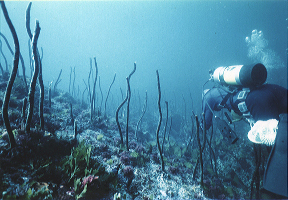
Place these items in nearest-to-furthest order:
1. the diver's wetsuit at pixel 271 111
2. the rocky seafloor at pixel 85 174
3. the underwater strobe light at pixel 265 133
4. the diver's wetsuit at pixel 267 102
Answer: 1. the diver's wetsuit at pixel 271 111
2. the underwater strobe light at pixel 265 133
3. the diver's wetsuit at pixel 267 102
4. the rocky seafloor at pixel 85 174

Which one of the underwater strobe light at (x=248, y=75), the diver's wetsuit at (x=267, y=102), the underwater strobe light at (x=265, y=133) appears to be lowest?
the underwater strobe light at (x=265, y=133)

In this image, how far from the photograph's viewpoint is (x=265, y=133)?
86.3 inches

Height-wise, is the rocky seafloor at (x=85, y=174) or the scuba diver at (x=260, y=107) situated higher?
the scuba diver at (x=260, y=107)

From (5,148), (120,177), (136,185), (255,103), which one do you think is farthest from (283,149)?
(5,148)

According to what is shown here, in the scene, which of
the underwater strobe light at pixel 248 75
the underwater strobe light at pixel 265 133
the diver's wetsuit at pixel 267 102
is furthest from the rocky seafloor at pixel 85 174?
the underwater strobe light at pixel 248 75

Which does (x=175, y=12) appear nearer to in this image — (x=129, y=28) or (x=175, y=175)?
(x=129, y=28)

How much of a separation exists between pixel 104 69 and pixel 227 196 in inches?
8143

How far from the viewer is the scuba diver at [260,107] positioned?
6.00ft

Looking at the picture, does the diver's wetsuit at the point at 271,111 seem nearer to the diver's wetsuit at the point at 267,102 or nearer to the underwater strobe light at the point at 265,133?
the diver's wetsuit at the point at 267,102

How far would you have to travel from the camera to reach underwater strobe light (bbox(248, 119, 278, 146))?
214cm

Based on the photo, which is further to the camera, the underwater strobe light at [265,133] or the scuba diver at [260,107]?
the underwater strobe light at [265,133]

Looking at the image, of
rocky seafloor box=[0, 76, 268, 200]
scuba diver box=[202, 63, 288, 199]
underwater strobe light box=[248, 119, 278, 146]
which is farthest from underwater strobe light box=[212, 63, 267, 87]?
rocky seafloor box=[0, 76, 268, 200]

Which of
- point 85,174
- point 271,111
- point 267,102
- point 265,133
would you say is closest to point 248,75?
point 267,102

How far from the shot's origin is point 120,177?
423 centimetres
